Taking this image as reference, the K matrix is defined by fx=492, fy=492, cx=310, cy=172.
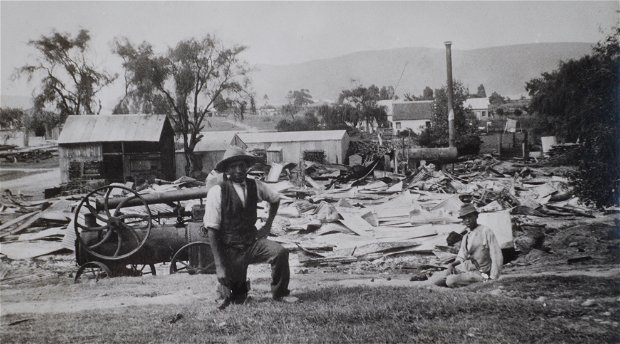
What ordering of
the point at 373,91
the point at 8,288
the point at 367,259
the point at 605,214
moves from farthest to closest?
the point at 373,91 → the point at 605,214 → the point at 367,259 → the point at 8,288

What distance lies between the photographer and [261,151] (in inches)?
1489

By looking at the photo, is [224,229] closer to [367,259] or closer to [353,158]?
[367,259]

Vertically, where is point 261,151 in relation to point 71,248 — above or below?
above

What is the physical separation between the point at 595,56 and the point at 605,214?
7098mm

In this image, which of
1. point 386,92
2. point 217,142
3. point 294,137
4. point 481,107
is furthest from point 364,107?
point 386,92

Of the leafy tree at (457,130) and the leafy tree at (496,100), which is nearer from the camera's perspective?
the leafy tree at (457,130)

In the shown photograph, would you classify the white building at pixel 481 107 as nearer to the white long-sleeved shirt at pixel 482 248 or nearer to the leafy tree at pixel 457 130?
the leafy tree at pixel 457 130

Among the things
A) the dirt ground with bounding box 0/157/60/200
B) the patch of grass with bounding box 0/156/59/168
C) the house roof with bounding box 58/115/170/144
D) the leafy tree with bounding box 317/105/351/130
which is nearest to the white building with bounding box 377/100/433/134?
the leafy tree with bounding box 317/105/351/130

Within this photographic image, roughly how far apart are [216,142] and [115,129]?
906 cm

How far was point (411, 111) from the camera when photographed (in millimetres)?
69562

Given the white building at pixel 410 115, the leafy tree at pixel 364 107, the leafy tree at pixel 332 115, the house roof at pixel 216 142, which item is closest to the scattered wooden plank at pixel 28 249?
the house roof at pixel 216 142

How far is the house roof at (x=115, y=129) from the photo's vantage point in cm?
2950

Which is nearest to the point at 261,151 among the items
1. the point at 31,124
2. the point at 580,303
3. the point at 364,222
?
the point at 31,124

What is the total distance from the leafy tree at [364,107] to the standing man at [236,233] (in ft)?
194
